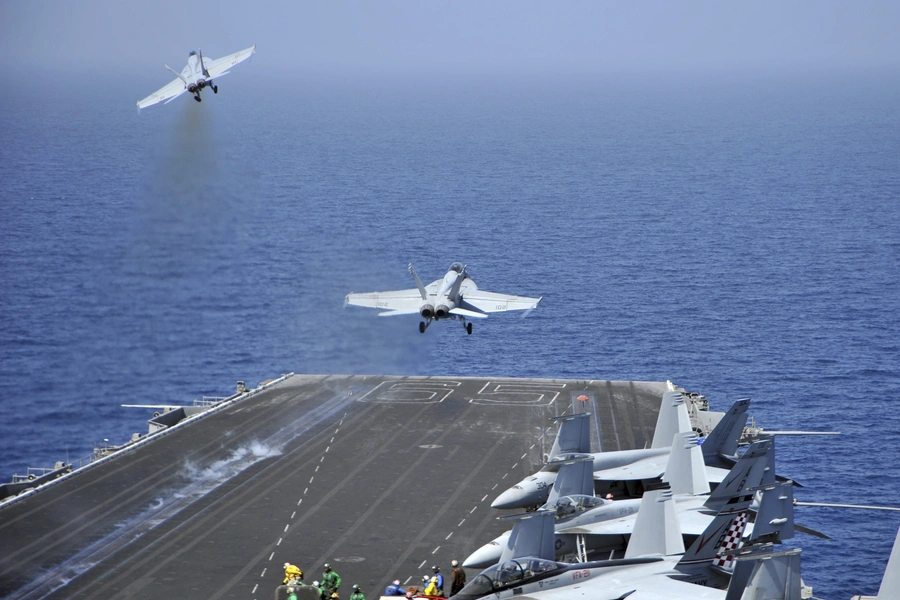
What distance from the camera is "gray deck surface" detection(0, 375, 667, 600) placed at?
180ft

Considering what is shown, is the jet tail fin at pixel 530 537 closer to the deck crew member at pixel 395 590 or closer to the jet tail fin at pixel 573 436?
the deck crew member at pixel 395 590

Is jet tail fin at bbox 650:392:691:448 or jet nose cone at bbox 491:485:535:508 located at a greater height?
jet tail fin at bbox 650:392:691:448

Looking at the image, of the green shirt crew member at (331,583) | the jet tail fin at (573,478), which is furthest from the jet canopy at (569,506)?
the green shirt crew member at (331,583)

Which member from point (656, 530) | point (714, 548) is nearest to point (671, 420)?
point (656, 530)

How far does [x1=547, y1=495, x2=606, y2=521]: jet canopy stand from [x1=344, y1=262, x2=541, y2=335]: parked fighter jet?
20636 mm

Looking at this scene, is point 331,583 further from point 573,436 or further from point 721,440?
point 721,440

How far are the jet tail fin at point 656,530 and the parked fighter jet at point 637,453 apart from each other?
8.42 metres

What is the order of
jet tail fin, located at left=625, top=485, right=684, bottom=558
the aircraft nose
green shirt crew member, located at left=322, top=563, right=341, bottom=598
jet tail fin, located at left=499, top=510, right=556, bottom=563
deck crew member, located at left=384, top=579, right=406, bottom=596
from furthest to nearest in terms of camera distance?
the aircraft nose < jet tail fin, located at left=625, top=485, right=684, bottom=558 < jet tail fin, located at left=499, top=510, right=556, bottom=563 < deck crew member, located at left=384, top=579, right=406, bottom=596 < green shirt crew member, located at left=322, top=563, right=341, bottom=598

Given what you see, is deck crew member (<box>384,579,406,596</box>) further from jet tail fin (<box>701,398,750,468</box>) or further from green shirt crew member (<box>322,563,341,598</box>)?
jet tail fin (<box>701,398,750,468</box>)

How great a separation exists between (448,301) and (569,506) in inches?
953

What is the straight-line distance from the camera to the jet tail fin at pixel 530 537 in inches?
1893

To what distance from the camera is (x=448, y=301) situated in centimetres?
7556

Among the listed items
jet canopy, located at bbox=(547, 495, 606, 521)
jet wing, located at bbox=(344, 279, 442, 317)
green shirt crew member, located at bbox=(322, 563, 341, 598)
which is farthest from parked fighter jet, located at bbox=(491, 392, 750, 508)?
jet wing, located at bbox=(344, 279, 442, 317)

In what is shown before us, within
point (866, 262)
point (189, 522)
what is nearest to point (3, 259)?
point (189, 522)
